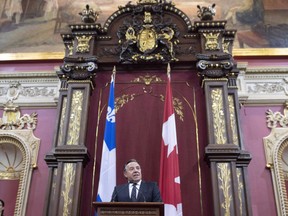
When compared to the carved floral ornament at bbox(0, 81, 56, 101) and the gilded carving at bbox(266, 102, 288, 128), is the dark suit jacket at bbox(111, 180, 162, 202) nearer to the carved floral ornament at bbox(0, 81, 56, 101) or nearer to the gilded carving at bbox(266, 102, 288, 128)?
the gilded carving at bbox(266, 102, 288, 128)

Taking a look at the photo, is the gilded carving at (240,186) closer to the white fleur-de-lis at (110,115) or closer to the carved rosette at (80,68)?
the white fleur-de-lis at (110,115)

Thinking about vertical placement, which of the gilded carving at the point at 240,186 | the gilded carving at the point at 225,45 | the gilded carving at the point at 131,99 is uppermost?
the gilded carving at the point at 225,45

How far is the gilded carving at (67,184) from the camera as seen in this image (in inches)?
199

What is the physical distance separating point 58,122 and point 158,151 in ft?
4.89

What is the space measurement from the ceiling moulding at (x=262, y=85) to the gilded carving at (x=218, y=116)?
106 cm

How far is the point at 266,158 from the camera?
20.5ft

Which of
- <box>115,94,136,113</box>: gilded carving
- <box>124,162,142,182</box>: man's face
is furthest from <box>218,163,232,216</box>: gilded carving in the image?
<box>115,94,136,113</box>: gilded carving

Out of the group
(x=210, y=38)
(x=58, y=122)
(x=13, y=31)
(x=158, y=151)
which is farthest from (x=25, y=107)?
(x=210, y=38)

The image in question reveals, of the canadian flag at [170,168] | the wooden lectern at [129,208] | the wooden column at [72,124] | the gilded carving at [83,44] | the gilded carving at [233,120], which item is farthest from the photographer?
the gilded carving at [83,44]

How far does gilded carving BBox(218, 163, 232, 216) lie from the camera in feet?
16.3

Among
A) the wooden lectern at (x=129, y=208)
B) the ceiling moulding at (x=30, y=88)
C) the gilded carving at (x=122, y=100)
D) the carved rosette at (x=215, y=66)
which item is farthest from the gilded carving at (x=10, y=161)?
the wooden lectern at (x=129, y=208)

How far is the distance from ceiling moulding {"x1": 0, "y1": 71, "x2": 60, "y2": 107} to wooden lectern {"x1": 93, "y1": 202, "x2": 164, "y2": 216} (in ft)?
12.5

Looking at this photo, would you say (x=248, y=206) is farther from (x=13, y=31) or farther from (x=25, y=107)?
(x=13, y=31)

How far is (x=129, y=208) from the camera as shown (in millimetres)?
3408
